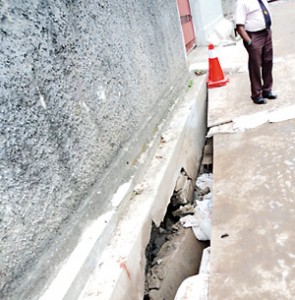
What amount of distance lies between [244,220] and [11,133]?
1.47 metres

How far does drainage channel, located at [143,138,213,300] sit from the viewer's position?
2.11m

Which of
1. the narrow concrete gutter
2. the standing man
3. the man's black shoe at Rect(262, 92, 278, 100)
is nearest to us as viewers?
the narrow concrete gutter

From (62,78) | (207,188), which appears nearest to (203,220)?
(207,188)

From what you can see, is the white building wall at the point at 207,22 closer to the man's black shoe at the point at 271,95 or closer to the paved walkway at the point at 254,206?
the paved walkway at the point at 254,206

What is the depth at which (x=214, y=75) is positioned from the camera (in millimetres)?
4867

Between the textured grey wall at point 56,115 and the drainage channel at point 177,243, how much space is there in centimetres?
55

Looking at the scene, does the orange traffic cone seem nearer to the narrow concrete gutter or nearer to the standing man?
the standing man

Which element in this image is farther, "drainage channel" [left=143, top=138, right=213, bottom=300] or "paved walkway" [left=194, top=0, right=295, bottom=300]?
"drainage channel" [left=143, top=138, right=213, bottom=300]

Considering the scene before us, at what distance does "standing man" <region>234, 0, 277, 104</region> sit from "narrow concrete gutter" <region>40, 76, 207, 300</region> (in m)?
1.38

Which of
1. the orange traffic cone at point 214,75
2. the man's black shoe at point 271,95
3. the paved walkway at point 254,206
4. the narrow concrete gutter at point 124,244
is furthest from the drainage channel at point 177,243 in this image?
the orange traffic cone at point 214,75

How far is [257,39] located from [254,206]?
2130 millimetres

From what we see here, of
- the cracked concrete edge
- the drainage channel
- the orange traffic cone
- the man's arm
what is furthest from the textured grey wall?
the orange traffic cone

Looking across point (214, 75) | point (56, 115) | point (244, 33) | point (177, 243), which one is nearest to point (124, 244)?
point (177, 243)

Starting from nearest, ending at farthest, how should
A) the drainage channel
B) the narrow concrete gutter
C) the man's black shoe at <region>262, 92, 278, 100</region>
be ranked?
the narrow concrete gutter → the drainage channel → the man's black shoe at <region>262, 92, 278, 100</region>
